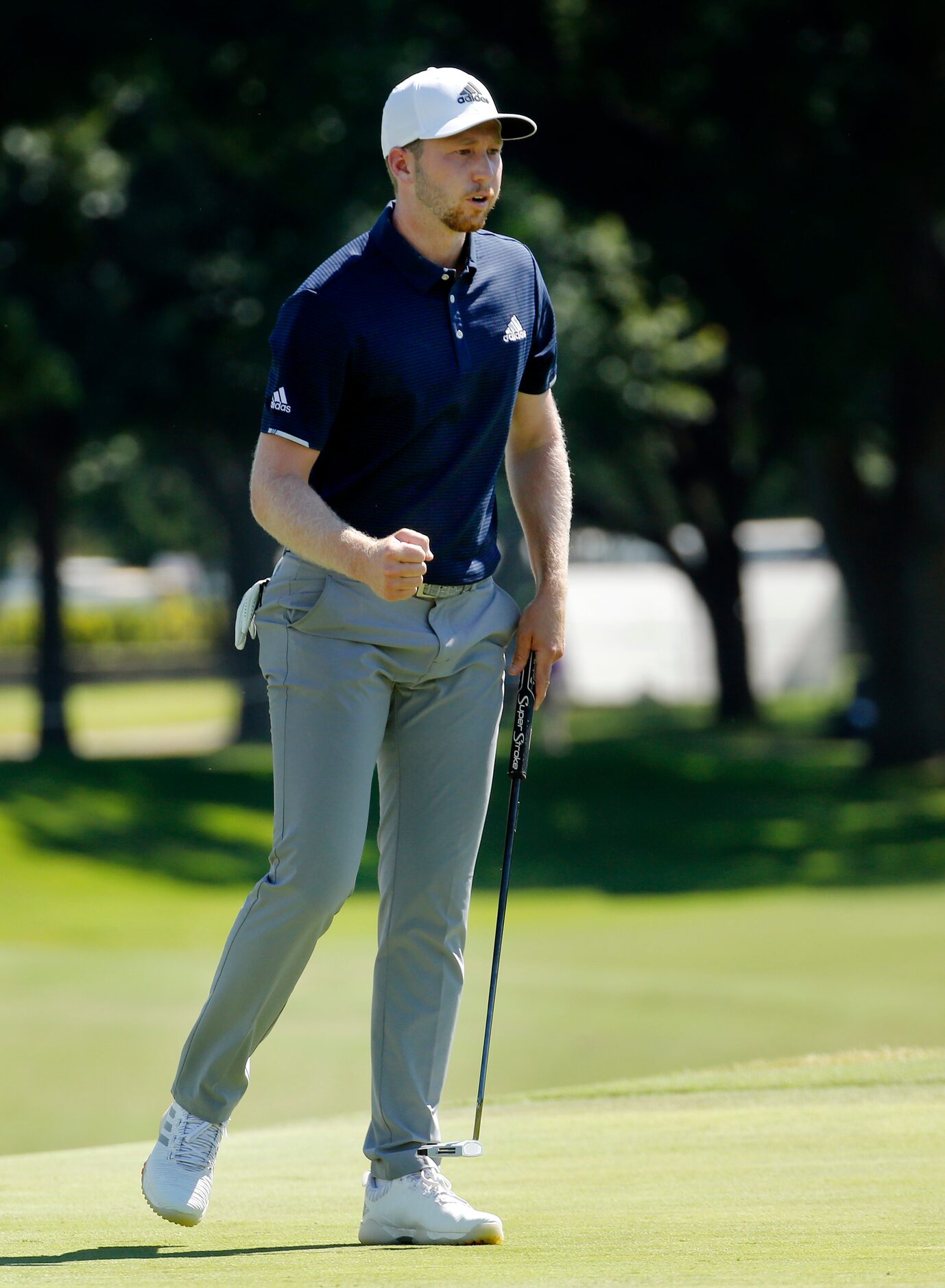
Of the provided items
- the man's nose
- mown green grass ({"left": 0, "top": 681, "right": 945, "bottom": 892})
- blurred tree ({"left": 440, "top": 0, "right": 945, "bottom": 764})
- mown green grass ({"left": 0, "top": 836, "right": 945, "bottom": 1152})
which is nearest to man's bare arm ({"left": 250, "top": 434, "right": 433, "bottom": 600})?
the man's nose

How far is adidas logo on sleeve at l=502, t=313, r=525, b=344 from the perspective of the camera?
13.0ft

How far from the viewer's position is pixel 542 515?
4.24 meters

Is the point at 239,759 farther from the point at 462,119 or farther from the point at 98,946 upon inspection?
the point at 462,119

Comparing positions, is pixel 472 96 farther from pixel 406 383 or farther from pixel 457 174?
pixel 406 383

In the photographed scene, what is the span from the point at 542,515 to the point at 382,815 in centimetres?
72

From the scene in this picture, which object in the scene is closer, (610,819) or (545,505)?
(545,505)

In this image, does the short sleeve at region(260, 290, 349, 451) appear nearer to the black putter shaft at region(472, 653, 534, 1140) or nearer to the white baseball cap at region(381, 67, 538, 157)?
the white baseball cap at region(381, 67, 538, 157)

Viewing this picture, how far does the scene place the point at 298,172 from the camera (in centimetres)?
2081

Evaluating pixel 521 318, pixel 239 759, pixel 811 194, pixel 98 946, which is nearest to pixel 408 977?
pixel 521 318

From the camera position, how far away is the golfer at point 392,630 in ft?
12.4

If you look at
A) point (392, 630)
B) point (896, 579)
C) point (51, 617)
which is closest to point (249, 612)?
point (392, 630)

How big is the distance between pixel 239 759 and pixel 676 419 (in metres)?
10.7

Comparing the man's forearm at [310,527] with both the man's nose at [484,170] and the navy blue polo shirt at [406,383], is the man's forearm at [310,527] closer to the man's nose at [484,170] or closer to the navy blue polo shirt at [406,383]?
the navy blue polo shirt at [406,383]

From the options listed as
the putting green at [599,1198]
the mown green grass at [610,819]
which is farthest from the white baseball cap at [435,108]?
the mown green grass at [610,819]
